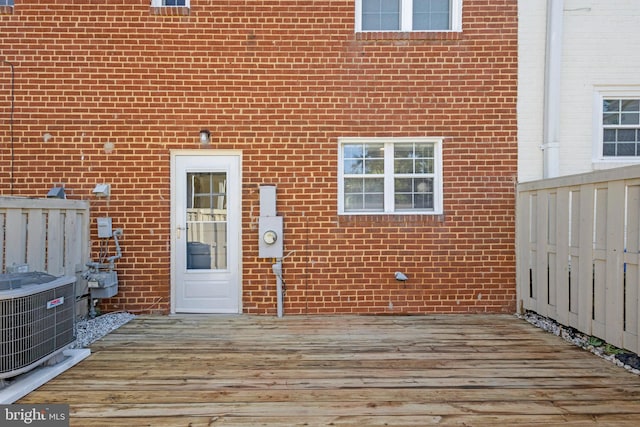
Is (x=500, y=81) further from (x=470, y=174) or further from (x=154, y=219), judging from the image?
(x=154, y=219)

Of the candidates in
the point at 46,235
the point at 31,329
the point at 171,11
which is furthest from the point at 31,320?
the point at 171,11

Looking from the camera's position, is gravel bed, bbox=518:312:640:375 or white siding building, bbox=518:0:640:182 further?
white siding building, bbox=518:0:640:182

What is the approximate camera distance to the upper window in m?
5.59

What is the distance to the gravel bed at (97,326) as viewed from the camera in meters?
→ 4.46

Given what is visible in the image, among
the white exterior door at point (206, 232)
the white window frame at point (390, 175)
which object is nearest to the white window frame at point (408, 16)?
the white window frame at point (390, 175)

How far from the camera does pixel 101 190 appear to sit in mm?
5328

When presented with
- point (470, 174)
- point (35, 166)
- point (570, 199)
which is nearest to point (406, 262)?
point (470, 174)

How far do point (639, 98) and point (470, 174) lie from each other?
8.49ft

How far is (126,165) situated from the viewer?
17.8 ft

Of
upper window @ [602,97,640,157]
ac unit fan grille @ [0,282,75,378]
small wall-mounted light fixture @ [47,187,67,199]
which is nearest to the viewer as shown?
ac unit fan grille @ [0,282,75,378]

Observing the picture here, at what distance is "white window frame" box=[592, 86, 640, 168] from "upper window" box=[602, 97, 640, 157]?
0.16ft

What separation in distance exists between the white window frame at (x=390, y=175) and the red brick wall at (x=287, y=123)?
0.10 metres

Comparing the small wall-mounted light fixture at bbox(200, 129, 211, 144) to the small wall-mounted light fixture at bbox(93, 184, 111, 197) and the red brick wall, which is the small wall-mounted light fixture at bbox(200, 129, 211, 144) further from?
the small wall-mounted light fixture at bbox(93, 184, 111, 197)

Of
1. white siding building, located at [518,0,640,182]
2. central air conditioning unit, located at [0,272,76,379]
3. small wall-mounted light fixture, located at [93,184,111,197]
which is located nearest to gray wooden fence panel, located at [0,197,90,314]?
small wall-mounted light fixture, located at [93,184,111,197]
